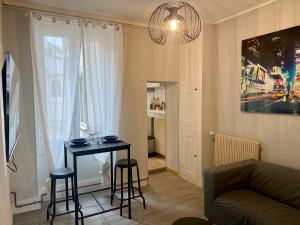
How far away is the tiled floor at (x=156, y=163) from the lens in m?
4.69

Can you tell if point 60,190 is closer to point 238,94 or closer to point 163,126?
point 163,126

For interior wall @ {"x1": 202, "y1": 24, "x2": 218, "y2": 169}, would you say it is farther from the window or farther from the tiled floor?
the window

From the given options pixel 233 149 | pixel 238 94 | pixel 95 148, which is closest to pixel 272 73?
pixel 238 94

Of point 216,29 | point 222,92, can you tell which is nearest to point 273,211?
point 222,92

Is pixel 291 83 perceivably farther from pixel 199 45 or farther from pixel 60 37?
pixel 60 37

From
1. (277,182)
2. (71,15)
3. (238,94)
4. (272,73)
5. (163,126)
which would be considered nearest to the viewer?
(277,182)

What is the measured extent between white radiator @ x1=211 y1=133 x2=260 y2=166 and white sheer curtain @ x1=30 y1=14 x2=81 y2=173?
2.37 metres

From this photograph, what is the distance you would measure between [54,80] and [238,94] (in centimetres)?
276

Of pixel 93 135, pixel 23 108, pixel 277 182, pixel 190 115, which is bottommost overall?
pixel 277 182

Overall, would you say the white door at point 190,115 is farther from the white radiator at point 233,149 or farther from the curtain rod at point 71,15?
the curtain rod at point 71,15

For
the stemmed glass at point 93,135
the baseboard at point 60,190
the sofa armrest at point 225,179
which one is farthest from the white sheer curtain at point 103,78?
the sofa armrest at point 225,179

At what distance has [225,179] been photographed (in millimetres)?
2672

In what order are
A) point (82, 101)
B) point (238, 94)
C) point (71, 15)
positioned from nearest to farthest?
point (71, 15) < point (82, 101) < point (238, 94)

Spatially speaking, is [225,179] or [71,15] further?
[71,15]
